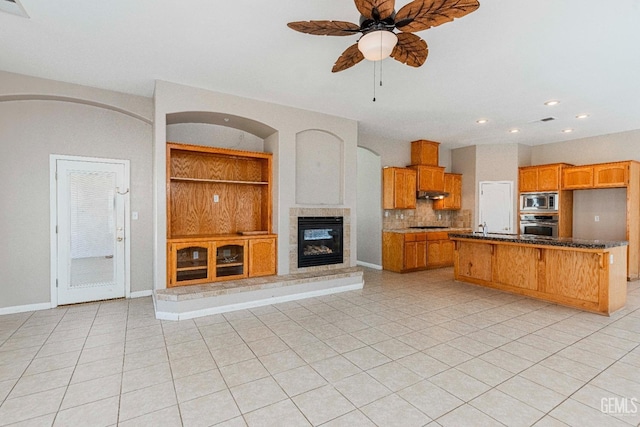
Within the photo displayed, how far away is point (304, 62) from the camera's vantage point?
347cm

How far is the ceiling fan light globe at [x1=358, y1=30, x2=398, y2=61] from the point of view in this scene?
2.21m

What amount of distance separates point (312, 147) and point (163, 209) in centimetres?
254

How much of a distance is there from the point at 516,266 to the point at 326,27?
4547 mm

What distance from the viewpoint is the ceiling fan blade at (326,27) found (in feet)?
7.22

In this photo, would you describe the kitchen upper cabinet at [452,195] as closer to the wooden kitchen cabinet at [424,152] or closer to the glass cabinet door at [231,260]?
the wooden kitchen cabinet at [424,152]

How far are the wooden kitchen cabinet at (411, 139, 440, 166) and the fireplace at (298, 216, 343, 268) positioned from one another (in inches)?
115

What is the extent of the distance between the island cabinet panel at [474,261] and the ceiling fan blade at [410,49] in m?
3.77

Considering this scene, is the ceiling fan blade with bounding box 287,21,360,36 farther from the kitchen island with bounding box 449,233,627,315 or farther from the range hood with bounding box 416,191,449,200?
the range hood with bounding box 416,191,449,200

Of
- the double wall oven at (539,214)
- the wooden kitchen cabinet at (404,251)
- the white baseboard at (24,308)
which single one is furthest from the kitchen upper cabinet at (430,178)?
the white baseboard at (24,308)

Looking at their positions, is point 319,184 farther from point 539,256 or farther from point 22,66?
point 22,66

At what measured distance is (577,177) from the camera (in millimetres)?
6465

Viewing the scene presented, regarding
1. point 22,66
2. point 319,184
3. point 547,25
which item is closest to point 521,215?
point 319,184

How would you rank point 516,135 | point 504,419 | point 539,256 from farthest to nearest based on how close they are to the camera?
1. point 516,135
2. point 539,256
3. point 504,419

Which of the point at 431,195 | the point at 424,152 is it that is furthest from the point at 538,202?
the point at 424,152
